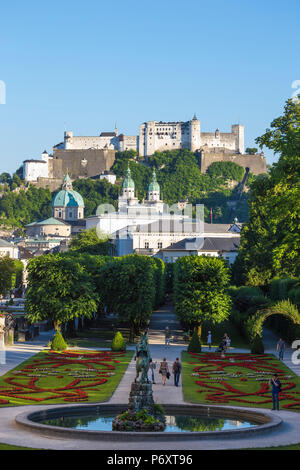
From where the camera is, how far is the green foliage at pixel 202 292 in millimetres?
54031

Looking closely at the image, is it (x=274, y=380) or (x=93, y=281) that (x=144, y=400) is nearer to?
(x=274, y=380)

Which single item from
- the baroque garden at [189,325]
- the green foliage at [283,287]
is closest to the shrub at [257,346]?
the baroque garden at [189,325]

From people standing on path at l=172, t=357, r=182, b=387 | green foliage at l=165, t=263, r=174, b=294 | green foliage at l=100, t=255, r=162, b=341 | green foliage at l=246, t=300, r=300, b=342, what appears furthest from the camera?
green foliage at l=165, t=263, r=174, b=294

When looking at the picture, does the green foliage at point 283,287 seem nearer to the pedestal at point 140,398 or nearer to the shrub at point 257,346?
the shrub at point 257,346

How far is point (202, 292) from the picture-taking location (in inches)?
2164

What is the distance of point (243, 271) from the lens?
3152 inches

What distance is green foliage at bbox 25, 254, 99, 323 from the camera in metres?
51.1

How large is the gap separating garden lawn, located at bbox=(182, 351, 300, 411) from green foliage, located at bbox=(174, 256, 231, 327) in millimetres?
7820

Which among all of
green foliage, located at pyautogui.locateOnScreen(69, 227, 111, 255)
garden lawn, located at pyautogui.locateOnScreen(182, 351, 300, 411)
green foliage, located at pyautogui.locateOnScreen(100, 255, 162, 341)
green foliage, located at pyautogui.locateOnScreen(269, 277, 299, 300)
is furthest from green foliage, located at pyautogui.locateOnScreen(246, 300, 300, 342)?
green foliage, located at pyautogui.locateOnScreen(69, 227, 111, 255)

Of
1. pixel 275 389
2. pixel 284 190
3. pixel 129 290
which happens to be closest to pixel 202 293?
pixel 129 290

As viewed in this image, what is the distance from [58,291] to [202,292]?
32.0 ft

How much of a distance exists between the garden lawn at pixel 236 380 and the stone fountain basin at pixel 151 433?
8.93 feet

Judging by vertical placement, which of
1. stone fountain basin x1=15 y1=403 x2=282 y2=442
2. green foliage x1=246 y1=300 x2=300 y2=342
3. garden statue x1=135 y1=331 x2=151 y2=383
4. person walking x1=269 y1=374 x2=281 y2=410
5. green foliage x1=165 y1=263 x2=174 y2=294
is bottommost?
stone fountain basin x1=15 y1=403 x2=282 y2=442

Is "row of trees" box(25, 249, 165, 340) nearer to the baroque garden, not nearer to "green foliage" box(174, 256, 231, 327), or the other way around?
the baroque garden
